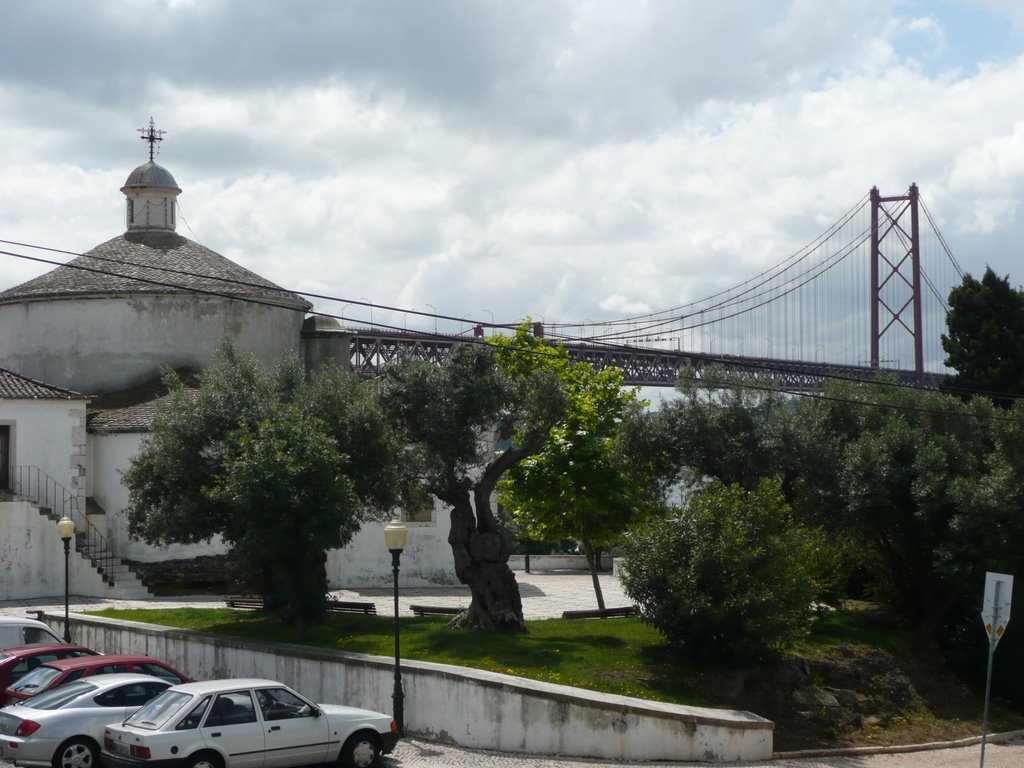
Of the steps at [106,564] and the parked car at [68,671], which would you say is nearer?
the parked car at [68,671]

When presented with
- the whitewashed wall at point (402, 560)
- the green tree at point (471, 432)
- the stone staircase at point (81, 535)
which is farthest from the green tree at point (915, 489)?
the stone staircase at point (81, 535)

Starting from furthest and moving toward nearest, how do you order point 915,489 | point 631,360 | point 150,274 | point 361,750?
1. point 631,360
2. point 150,274
3. point 915,489
4. point 361,750

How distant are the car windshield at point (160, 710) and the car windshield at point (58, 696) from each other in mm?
1441

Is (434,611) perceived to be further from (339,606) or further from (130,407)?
(130,407)

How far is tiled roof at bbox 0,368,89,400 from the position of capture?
36781 mm

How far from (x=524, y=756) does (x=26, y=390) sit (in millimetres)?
23447

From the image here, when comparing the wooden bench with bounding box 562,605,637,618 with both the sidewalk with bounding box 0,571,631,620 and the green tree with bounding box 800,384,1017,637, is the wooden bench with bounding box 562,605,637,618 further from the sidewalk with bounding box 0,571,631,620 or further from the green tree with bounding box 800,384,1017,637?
the green tree with bounding box 800,384,1017,637

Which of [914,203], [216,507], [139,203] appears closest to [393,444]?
[216,507]

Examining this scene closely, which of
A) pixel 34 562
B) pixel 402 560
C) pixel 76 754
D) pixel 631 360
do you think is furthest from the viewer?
pixel 631 360

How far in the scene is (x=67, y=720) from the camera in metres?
17.7

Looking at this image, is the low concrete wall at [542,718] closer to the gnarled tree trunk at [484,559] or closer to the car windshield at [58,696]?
the gnarled tree trunk at [484,559]

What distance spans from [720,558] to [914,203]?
6972 cm

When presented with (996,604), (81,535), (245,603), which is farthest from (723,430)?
(81,535)

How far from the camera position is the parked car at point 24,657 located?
21.0 m
